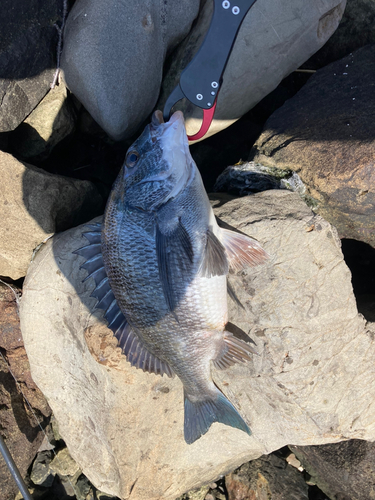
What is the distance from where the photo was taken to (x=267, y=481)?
416cm

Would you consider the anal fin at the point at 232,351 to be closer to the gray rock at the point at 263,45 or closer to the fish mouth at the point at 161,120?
the fish mouth at the point at 161,120

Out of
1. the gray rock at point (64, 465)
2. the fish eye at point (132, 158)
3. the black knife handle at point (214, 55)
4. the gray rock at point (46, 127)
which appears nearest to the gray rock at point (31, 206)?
the gray rock at point (46, 127)

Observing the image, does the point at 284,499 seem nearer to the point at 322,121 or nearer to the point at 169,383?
the point at 169,383

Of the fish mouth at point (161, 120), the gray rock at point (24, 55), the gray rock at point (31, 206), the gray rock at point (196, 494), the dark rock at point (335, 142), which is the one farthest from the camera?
the gray rock at point (196, 494)

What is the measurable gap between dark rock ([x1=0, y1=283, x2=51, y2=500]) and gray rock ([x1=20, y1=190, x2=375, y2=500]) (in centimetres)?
80

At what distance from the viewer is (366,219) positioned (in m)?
3.01

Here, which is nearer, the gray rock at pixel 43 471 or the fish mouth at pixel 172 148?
the fish mouth at pixel 172 148

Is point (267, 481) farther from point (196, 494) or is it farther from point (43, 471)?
point (43, 471)

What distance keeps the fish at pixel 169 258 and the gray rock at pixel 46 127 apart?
143 cm

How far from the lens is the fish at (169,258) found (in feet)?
8.63

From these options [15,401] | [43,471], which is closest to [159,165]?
[15,401]

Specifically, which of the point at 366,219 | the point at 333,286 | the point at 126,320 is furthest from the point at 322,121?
the point at 126,320

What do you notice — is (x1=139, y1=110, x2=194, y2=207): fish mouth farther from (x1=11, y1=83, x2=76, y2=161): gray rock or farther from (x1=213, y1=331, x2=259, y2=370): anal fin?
(x1=11, y1=83, x2=76, y2=161): gray rock

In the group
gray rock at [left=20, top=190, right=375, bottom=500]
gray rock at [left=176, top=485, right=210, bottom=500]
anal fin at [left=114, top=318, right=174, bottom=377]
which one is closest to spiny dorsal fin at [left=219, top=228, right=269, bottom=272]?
gray rock at [left=20, top=190, right=375, bottom=500]
